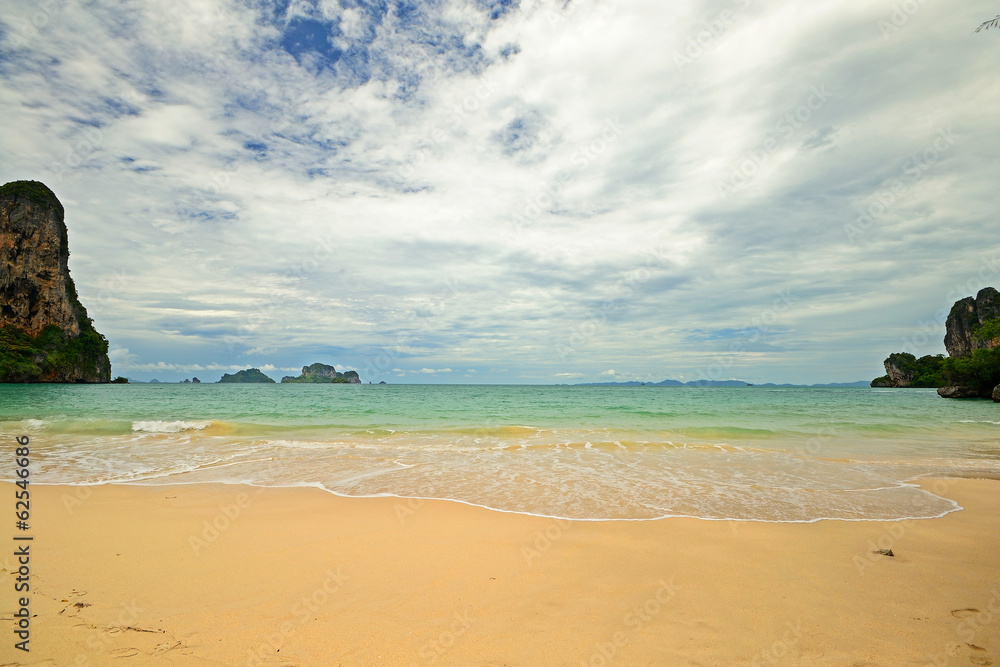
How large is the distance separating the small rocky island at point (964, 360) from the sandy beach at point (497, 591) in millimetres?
50094

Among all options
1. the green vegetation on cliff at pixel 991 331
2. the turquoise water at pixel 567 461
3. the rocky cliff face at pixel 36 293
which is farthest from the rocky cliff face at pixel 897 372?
the rocky cliff face at pixel 36 293

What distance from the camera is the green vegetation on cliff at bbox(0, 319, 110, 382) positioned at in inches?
2450

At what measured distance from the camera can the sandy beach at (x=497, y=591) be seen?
3057 millimetres

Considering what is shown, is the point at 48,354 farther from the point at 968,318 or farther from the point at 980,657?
the point at 968,318

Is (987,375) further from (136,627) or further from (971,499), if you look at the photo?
(136,627)

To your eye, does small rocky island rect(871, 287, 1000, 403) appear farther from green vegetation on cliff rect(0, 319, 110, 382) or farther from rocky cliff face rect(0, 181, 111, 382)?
rocky cliff face rect(0, 181, 111, 382)

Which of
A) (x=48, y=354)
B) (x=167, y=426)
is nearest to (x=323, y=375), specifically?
(x=48, y=354)

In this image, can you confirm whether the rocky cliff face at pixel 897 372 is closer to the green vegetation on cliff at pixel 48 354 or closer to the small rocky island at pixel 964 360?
the small rocky island at pixel 964 360

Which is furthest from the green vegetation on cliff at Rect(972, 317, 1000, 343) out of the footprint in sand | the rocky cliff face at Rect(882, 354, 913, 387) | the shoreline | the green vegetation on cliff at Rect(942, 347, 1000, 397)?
the rocky cliff face at Rect(882, 354, 913, 387)

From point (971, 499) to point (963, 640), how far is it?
669 centimetres

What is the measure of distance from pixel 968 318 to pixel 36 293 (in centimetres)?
15397

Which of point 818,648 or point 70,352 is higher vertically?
point 70,352

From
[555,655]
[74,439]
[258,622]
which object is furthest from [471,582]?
[74,439]

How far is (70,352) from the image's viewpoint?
7312cm
